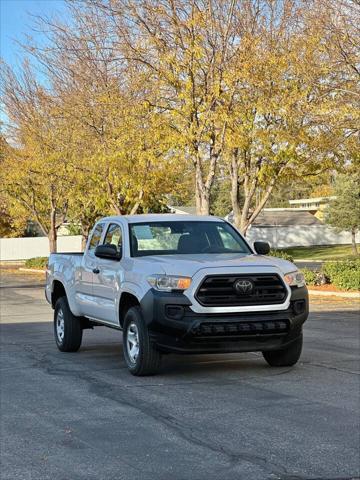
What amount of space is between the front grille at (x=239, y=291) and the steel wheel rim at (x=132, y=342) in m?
1.03

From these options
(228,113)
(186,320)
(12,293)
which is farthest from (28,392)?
(12,293)

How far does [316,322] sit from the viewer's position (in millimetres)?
15977

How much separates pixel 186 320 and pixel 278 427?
2.24 m

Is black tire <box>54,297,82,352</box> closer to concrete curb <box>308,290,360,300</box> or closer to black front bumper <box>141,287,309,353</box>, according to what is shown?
black front bumper <box>141,287,309,353</box>

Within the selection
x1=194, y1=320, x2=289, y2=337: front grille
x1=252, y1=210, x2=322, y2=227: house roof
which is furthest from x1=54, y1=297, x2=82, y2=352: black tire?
x1=252, y1=210, x2=322, y2=227: house roof

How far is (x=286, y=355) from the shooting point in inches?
384

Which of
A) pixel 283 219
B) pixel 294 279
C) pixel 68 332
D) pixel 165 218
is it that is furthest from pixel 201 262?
pixel 283 219

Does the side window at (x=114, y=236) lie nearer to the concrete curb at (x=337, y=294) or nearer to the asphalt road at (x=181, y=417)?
the asphalt road at (x=181, y=417)

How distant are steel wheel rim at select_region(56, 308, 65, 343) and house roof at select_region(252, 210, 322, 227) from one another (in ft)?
194

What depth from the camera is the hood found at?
29.3 feet

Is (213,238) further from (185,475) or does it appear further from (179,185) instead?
(179,185)

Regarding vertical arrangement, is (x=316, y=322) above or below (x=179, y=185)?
below

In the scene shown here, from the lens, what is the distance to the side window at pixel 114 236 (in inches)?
411

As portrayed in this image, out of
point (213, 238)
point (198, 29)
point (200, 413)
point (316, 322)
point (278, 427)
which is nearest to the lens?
point (278, 427)
